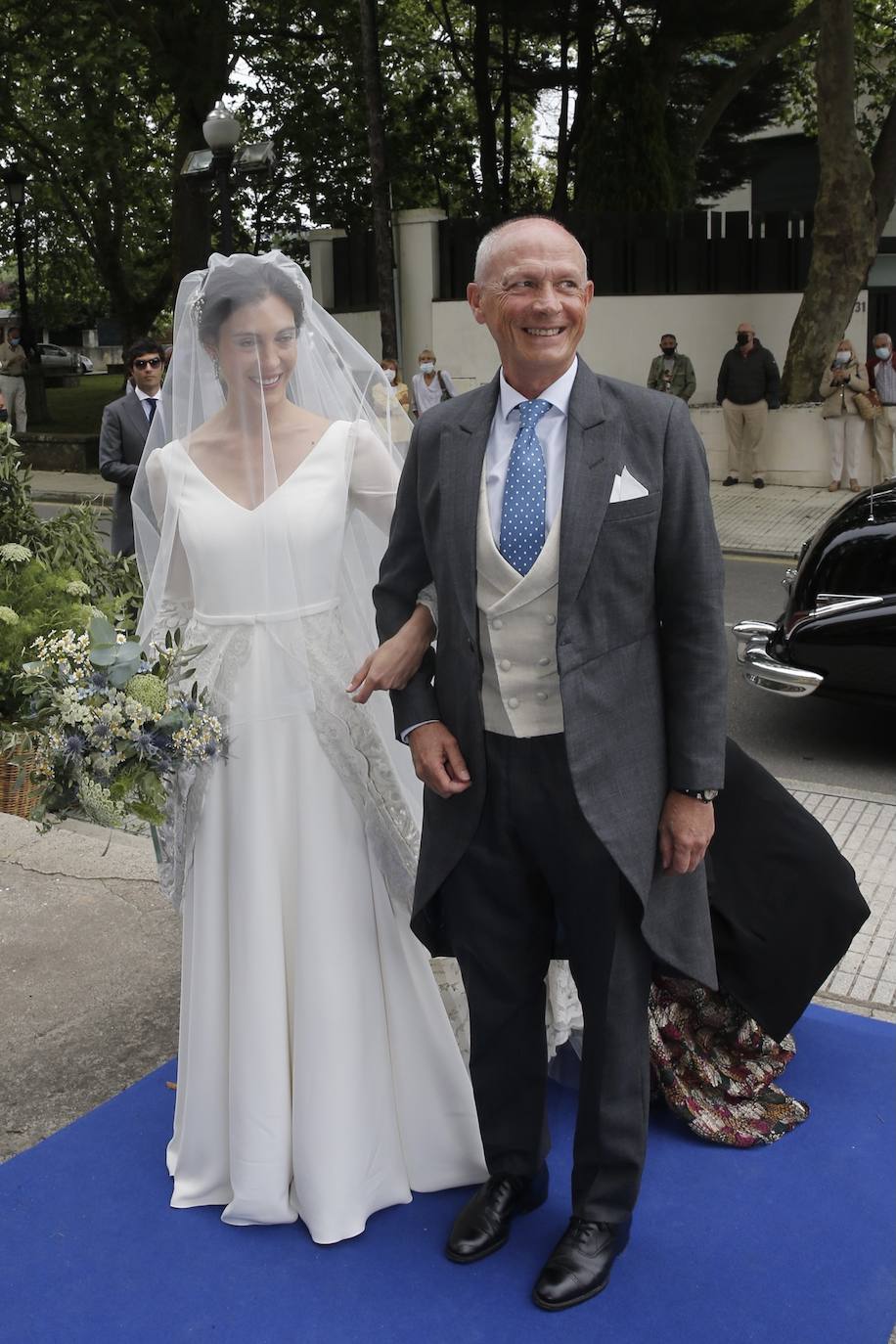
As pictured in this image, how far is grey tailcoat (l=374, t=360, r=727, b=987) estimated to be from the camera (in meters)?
2.61

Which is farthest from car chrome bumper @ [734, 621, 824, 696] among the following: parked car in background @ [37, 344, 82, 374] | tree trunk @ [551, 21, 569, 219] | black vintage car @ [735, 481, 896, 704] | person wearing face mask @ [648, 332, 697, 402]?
parked car in background @ [37, 344, 82, 374]

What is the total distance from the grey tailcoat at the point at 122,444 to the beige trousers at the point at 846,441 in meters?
10.1

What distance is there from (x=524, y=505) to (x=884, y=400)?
15.0 meters

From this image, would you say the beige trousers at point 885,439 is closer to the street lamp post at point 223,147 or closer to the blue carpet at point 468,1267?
the street lamp post at point 223,147

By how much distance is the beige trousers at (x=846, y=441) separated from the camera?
52.7 feet

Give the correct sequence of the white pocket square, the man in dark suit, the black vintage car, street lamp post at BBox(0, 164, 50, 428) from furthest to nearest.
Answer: street lamp post at BBox(0, 164, 50, 428), the man in dark suit, the black vintage car, the white pocket square

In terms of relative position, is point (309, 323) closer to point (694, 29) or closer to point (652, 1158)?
point (652, 1158)

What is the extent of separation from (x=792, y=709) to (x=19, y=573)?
5106 mm

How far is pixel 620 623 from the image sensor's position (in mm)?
2658

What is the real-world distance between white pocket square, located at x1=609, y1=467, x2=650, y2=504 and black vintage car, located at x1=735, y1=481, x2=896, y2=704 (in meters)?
4.01

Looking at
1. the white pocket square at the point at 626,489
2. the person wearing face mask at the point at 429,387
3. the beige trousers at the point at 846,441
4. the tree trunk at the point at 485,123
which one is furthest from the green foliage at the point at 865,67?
the white pocket square at the point at 626,489

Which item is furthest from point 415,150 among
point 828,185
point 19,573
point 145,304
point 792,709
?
point 19,573

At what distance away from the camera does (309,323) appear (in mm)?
3252

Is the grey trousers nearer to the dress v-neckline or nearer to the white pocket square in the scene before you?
the white pocket square
